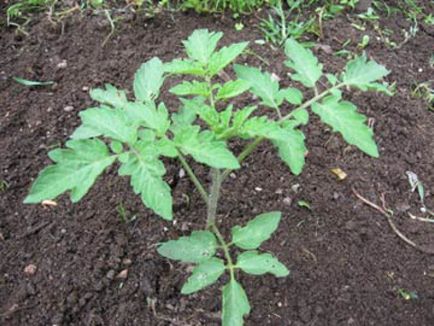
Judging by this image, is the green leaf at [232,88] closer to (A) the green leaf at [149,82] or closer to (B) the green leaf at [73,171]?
(A) the green leaf at [149,82]

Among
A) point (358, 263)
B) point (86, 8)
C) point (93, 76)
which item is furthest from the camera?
point (86, 8)

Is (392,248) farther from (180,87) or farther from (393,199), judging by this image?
(180,87)

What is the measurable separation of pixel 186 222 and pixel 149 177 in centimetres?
69

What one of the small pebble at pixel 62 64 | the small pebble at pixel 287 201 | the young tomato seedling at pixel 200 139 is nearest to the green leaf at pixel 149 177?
the young tomato seedling at pixel 200 139

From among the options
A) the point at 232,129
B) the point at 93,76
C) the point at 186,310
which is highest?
the point at 232,129

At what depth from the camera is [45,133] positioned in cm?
241

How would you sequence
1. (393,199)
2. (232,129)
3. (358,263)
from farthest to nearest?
(393,199)
(358,263)
(232,129)

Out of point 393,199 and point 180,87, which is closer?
point 180,87

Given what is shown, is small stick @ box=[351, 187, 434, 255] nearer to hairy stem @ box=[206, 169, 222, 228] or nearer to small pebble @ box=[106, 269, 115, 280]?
hairy stem @ box=[206, 169, 222, 228]

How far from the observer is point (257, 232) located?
1.77 m

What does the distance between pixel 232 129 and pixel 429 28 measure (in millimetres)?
2034

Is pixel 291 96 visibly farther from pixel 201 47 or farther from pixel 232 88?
pixel 201 47

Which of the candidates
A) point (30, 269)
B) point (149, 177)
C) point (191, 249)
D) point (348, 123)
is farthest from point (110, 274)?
point (348, 123)

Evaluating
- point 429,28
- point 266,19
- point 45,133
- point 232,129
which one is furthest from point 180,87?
point 429,28
